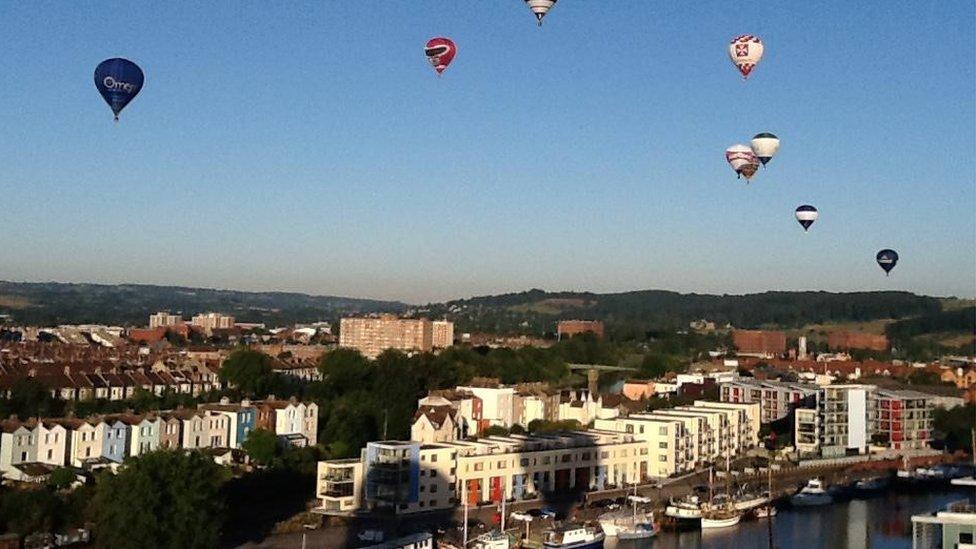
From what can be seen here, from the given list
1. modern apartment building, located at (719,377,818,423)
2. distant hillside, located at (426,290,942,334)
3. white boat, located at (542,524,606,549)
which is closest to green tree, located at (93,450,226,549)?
white boat, located at (542,524,606,549)

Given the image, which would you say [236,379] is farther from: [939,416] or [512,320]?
[512,320]

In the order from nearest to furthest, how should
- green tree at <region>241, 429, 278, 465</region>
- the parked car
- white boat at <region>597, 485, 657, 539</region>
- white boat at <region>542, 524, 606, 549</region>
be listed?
the parked car < white boat at <region>542, 524, 606, 549</region> < white boat at <region>597, 485, 657, 539</region> < green tree at <region>241, 429, 278, 465</region>

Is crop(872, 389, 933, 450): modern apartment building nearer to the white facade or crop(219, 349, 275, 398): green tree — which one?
the white facade

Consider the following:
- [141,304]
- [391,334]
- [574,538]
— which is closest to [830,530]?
[574,538]

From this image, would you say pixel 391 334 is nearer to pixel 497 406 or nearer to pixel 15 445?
pixel 497 406

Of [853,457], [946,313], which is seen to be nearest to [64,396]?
[853,457]

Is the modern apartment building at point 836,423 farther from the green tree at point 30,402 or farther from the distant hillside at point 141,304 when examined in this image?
the distant hillside at point 141,304

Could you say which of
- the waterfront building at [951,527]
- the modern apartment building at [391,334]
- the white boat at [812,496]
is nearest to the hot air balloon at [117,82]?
the waterfront building at [951,527]
